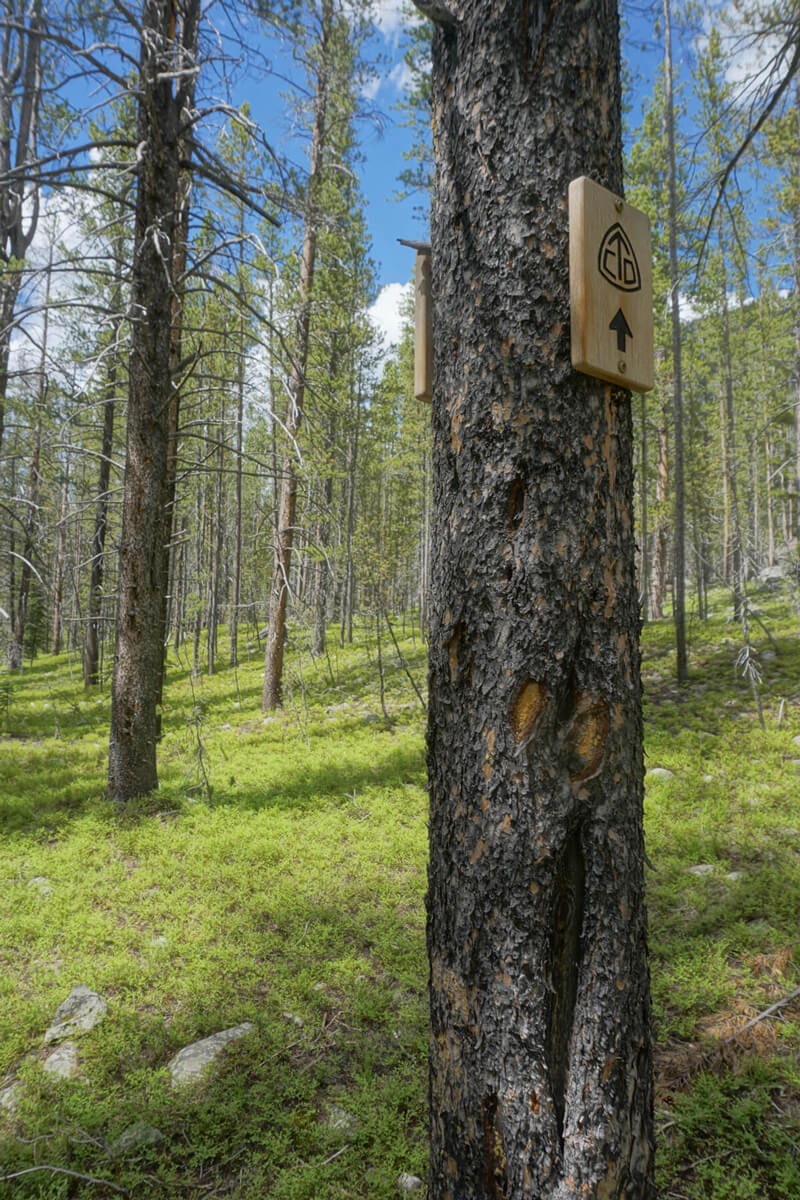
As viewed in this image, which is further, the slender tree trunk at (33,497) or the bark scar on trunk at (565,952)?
the slender tree trunk at (33,497)

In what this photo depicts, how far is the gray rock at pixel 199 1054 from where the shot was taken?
256 centimetres

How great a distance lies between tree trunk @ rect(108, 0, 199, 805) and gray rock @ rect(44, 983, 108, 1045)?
7.70 feet

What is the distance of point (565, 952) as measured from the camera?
1376 millimetres

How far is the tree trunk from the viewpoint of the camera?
5.05 meters

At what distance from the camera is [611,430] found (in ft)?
4.83

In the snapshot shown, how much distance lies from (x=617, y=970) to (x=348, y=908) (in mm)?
2919

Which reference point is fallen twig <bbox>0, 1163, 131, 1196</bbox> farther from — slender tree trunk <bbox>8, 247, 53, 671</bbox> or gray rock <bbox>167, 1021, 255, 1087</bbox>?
slender tree trunk <bbox>8, 247, 53, 671</bbox>

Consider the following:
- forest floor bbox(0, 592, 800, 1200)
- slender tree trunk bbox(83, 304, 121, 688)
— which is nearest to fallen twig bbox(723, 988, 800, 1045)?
forest floor bbox(0, 592, 800, 1200)

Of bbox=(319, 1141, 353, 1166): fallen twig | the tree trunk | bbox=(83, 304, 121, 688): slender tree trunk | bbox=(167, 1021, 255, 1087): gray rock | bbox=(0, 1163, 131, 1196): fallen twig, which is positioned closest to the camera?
bbox=(0, 1163, 131, 1196): fallen twig

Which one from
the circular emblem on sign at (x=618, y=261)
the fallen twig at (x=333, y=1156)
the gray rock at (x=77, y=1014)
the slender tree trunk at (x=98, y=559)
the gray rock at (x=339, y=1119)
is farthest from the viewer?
the slender tree trunk at (x=98, y=559)

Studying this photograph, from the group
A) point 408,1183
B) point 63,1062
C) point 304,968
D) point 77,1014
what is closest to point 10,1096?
point 63,1062

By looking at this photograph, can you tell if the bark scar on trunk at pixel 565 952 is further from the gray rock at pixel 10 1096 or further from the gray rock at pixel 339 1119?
the gray rock at pixel 10 1096

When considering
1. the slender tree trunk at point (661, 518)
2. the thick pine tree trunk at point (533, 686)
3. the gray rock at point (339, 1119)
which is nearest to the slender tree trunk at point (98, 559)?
the gray rock at point (339, 1119)

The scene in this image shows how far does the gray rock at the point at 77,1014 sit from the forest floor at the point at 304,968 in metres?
0.05
